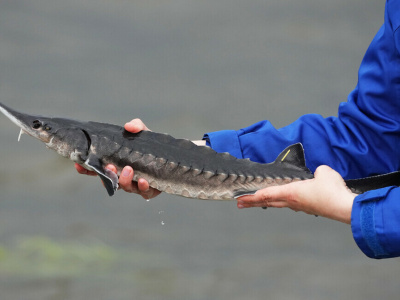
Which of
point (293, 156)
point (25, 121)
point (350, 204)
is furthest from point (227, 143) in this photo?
point (25, 121)

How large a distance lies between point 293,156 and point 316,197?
0.71 feet

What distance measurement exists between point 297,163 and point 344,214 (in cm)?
28

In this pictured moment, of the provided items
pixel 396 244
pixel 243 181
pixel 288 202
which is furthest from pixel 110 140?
pixel 396 244

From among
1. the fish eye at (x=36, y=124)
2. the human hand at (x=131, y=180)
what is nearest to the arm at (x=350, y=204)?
the human hand at (x=131, y=180)

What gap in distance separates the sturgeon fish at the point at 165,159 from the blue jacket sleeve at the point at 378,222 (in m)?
0.31

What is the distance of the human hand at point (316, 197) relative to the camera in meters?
1.90

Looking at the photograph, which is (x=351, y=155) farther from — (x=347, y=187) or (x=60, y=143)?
(x=60, y=143)

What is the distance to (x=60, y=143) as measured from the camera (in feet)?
6.68

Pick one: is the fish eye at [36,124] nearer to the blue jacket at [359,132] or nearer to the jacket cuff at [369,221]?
the blue jacket at [359,132]

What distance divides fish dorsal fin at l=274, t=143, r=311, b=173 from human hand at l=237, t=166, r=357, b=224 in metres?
0.08

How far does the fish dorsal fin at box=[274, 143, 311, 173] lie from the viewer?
210 centimetres

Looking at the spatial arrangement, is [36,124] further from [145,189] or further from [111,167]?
[145,189]

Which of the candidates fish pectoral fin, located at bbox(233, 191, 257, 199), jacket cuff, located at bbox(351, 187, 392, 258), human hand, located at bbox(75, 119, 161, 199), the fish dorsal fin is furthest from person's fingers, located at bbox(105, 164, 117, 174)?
jacket cuff, located at bbox(351, 187, 392, 258)

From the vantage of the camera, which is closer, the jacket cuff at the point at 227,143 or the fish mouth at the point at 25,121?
the fish mouth at the point at 25,121
